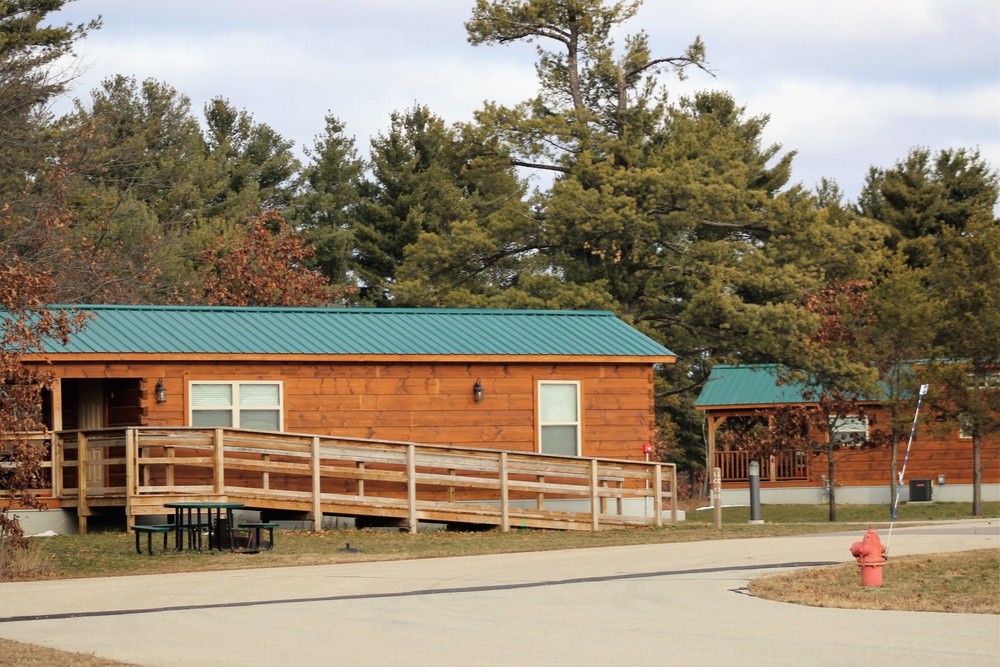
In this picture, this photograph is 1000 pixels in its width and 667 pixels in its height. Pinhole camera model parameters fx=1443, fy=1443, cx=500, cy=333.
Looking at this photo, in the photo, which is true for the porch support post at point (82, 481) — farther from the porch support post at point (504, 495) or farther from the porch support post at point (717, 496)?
the porch support post at point (717, 496)

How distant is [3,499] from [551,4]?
993 inches

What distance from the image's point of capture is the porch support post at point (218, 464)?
21.2 metres

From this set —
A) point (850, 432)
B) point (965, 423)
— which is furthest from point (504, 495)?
point (965, 423)

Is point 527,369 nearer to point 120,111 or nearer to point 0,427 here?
point 0,427

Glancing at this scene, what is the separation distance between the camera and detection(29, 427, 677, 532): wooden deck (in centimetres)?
2139

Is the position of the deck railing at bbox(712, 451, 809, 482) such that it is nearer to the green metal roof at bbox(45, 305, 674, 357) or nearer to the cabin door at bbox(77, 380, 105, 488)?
the green metal roof at bbox(45, 305, 674, 357)

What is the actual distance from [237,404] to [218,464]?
194 cm

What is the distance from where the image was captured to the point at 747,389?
37906 mm

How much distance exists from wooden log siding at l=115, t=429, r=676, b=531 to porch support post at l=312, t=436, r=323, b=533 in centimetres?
2

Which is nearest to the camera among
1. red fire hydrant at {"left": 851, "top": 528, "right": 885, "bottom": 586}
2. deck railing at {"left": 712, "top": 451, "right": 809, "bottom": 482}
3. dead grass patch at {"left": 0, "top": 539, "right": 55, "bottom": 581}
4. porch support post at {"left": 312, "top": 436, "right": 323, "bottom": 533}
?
red fire hydrant at {"left": 851, "top": 528, "right": 885, "bottom": 586}

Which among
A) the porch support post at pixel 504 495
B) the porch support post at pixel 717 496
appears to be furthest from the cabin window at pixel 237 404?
the porch support post at pixel 717 496

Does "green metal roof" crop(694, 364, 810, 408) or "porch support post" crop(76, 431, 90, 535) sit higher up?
"green metal roof" crop(694, 364, 810, 408)

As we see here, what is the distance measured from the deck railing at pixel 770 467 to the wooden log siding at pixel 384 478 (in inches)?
578

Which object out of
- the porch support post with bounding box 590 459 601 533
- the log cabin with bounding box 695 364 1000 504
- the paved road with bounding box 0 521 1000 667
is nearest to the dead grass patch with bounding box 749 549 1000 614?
the paved road with bounding box 0 521 1000 667
